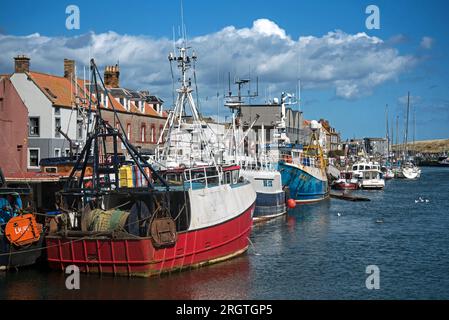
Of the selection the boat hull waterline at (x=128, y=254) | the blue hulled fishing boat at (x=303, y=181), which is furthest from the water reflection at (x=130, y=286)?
the blue hulled fishing boat at (x=303, y=181)

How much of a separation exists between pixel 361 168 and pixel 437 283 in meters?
Result: 72.5

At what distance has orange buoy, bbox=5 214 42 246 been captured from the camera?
88.7 ft

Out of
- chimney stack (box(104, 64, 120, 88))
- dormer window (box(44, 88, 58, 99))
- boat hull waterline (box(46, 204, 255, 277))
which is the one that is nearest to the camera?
boat hull waterline (box(46, 204, 255, 277))

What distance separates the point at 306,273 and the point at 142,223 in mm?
7662

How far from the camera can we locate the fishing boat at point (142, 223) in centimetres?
2534

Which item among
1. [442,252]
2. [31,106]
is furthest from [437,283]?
[31,106]

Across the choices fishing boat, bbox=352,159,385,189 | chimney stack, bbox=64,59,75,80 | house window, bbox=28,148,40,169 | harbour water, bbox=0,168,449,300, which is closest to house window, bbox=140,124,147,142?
chimney stack, bbox=64,59,75,80

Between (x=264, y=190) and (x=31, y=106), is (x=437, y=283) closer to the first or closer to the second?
(x=264, y=190)

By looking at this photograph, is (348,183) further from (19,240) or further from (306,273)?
(19,240)

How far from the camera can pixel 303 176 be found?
63.7m

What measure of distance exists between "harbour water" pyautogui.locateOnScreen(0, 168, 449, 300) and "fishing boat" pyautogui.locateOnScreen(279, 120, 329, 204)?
1456cm

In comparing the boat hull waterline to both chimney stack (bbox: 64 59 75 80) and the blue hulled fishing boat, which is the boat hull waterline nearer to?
the blue hulled fishing boat

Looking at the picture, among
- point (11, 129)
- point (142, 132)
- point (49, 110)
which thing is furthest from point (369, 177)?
point (11, 129)
